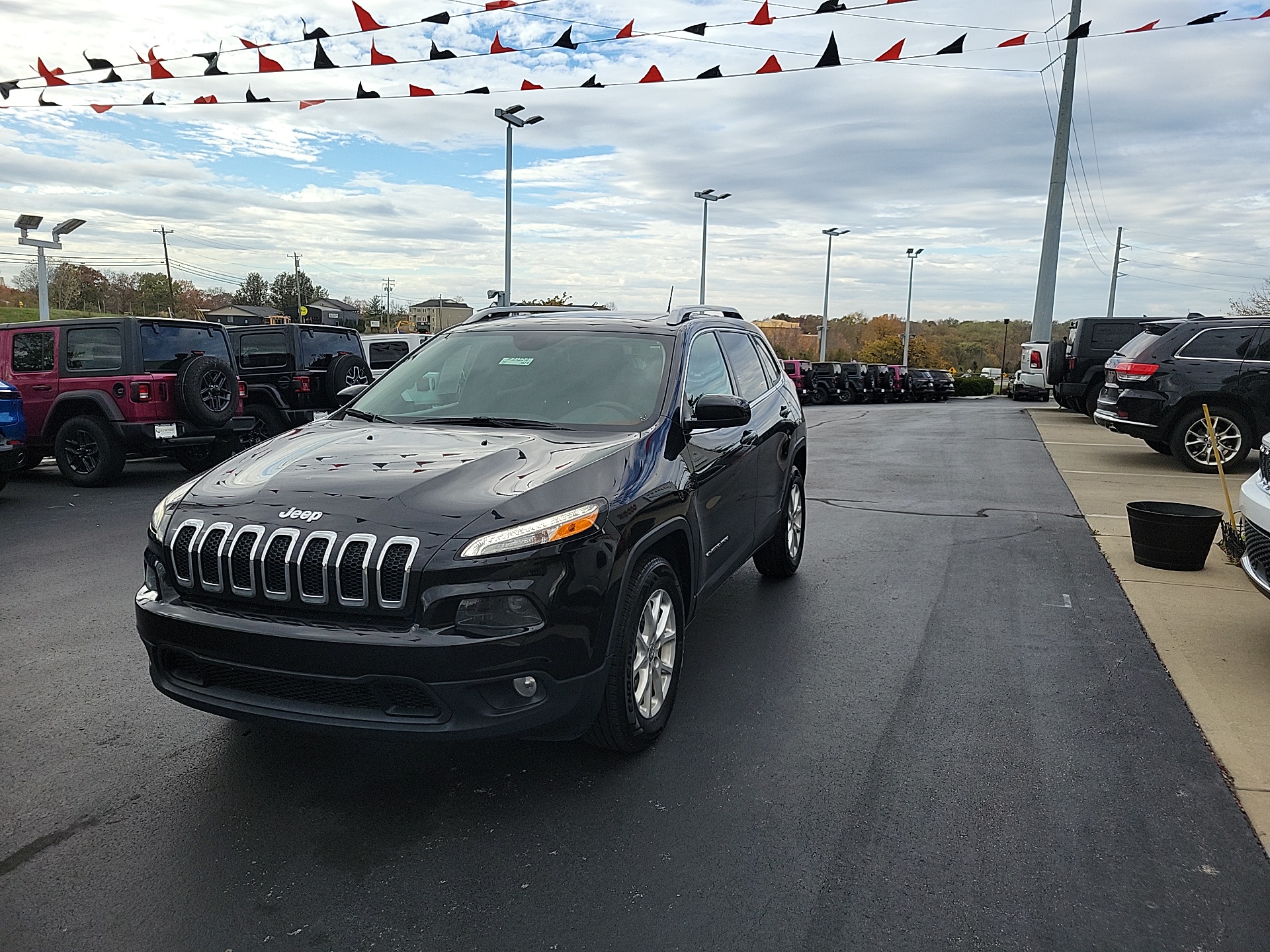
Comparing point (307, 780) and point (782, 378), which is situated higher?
point (782, 378)

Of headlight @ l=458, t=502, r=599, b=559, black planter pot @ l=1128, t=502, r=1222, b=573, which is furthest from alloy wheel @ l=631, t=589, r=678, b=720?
black planter pot @ l=1128, t=502, r=1222, b=573

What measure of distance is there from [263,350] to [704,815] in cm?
1274

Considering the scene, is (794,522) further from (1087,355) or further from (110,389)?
(1087,355)

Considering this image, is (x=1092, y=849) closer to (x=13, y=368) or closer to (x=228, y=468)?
(x=228, y=468)

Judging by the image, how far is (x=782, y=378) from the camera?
22.3 ft

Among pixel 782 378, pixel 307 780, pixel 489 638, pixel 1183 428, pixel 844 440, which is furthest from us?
pixel 844 440

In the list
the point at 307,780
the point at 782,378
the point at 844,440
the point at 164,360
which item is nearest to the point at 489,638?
the point at 307,780

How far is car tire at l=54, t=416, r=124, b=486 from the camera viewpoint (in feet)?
33.8

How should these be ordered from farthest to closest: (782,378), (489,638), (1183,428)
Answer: (1183,428)
(782,378)
(489,638)

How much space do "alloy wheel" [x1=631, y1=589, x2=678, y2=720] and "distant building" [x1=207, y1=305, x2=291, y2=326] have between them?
215 ft

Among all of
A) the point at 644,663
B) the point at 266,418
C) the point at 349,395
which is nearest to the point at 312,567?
the point at 644,663

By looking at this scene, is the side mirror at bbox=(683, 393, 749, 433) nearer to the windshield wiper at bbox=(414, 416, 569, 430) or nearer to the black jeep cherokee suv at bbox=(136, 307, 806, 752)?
the black jeep cherokee suv at bbox=(136, 307, 806, 752)

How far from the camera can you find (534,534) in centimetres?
316

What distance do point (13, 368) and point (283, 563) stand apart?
374 inches
